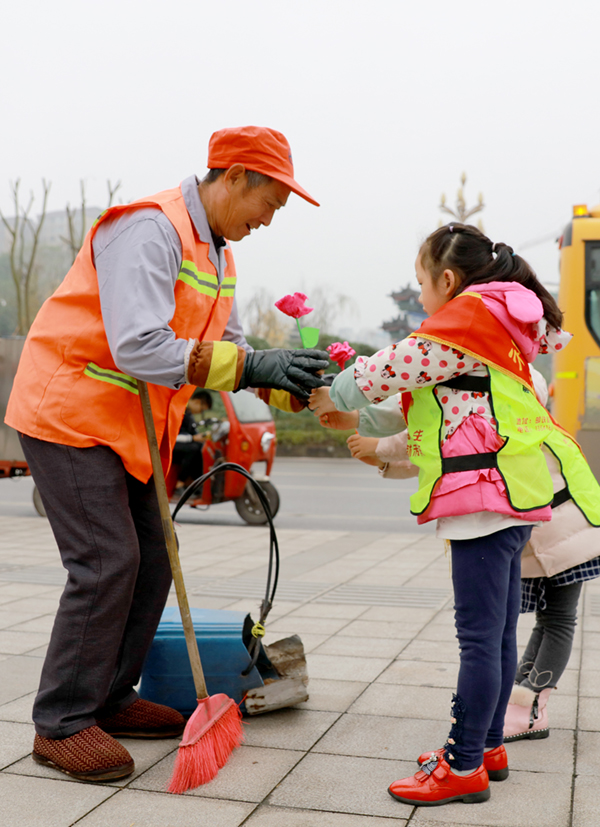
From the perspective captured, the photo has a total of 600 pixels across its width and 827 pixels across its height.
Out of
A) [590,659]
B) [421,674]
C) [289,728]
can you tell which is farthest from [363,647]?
[289,728]

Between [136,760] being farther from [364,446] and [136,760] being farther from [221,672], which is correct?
[364,446]

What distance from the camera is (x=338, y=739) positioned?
2.75 meters

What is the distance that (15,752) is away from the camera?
2.61 m

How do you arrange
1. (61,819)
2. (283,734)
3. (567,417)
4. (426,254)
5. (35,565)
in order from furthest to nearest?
(567,417) → (35,565) → (283,734) → (426,254) → (61,819)

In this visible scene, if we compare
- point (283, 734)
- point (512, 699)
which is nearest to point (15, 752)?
point (283, 734)

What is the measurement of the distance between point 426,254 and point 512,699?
148cm

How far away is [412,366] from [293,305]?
52cm

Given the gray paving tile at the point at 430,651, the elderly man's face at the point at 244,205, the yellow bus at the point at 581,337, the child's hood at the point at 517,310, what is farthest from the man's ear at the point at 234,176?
the yellow bus at the point at 581,337

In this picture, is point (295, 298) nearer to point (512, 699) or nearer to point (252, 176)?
point (252, 176)

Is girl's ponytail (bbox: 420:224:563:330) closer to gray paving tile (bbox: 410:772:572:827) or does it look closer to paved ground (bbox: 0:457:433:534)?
gray paving tile (bbox: 410:772:572:827)

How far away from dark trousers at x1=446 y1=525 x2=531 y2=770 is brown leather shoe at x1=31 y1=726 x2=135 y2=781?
0.93 meters

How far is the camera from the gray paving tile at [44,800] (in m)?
2.16

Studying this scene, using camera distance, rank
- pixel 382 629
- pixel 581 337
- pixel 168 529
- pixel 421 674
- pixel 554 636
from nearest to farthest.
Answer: pixel 168 529
pixel 554 636
pixel 421 674
pixel 382 629
pixel 581 337

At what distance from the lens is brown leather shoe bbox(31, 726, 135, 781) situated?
2.41m
